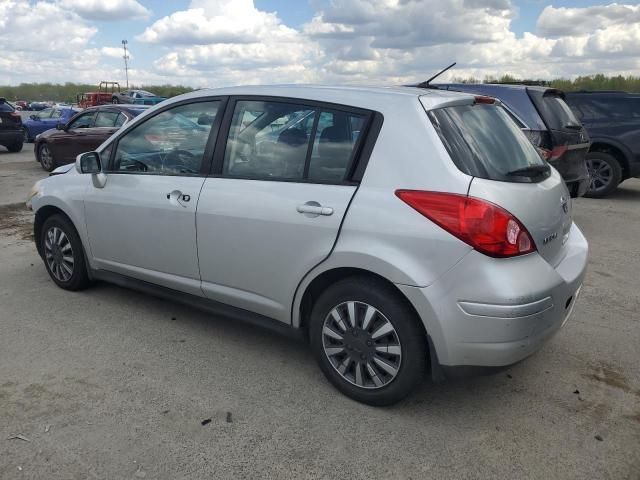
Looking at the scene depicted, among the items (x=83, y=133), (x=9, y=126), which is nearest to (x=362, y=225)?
(x=83, y=133)

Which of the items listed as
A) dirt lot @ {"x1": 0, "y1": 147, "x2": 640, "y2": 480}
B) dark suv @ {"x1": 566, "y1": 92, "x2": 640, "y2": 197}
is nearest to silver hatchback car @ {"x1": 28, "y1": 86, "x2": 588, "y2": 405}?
dirt lot @ {"x1": 0, "y1": 147, "x2": 640, "y2": 480}

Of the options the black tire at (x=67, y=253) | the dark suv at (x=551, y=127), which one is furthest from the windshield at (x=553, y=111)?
the black tire at (x=67, y=253)

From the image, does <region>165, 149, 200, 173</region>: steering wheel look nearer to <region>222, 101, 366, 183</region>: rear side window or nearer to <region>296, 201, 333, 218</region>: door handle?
<region>222, 101, 366, 183</region>: rear side window

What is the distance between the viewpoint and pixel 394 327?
285cm

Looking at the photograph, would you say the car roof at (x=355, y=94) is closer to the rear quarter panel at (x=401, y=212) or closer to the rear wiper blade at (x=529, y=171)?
the rear quarter panel at (x=401, y=212)

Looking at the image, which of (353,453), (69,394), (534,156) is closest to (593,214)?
(534,156)

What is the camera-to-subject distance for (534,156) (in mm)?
3465

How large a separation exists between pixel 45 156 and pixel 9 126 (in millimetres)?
4664

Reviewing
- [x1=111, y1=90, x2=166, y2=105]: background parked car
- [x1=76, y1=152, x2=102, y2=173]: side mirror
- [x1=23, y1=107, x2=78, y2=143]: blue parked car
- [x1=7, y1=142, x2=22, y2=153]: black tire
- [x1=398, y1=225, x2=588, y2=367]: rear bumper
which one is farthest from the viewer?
[x1=111, y1=90, x2=166, y2=105]: background parked car

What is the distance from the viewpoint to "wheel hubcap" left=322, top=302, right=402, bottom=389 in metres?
2.91

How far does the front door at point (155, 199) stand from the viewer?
368cm

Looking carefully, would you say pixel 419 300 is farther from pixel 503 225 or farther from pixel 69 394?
pixel 69 394

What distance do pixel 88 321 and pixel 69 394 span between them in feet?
3.63

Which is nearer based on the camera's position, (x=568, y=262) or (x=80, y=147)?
(x=568, y=262)
